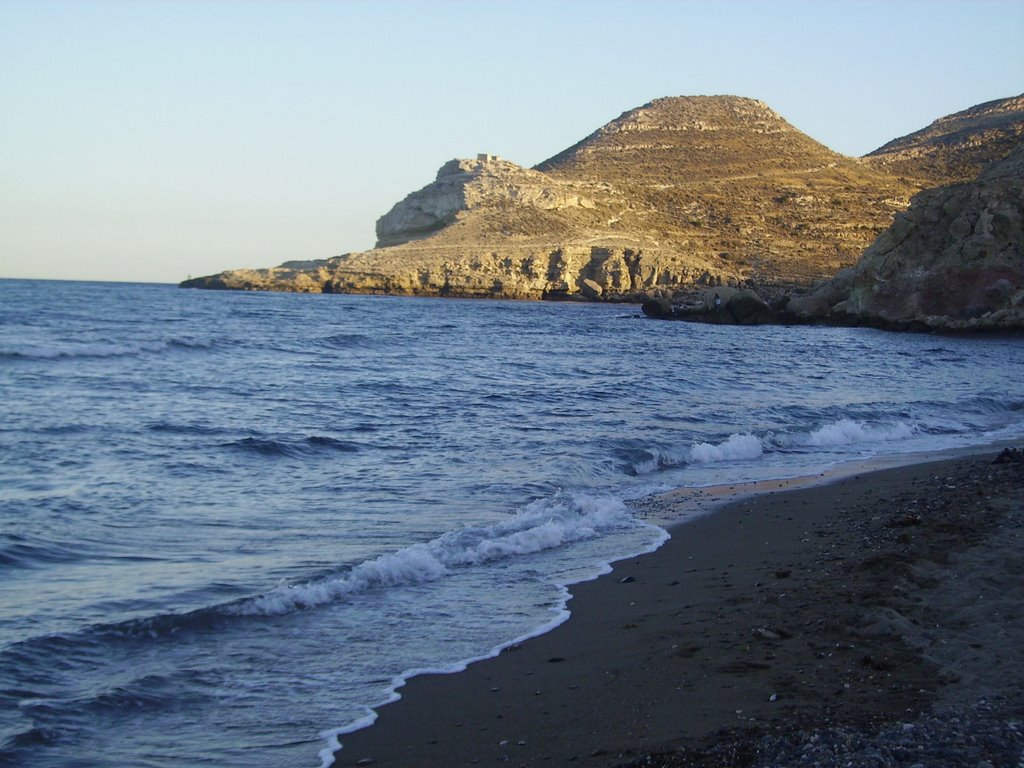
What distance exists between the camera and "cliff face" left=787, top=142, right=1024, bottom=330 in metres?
38.9

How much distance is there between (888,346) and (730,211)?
58.2 metres

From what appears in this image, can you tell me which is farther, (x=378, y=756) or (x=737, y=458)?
(x=737, y=458)

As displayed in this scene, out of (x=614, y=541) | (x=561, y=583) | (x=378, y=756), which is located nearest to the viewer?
(x=378, y=756)

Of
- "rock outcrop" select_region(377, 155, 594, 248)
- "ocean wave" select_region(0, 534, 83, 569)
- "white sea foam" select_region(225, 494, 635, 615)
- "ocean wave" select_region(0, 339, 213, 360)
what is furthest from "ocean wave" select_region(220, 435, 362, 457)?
"rock outcrop" select_region(377, 155, 594, 248)

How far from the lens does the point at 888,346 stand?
32781 millimetres

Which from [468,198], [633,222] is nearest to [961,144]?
[633,222]

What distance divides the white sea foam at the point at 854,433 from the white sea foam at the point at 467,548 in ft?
19.6

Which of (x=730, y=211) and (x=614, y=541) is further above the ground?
(x=730, y=211)

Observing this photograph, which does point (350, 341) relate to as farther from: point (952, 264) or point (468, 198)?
point (468, 198)

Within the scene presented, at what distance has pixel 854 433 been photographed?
15.5 meters

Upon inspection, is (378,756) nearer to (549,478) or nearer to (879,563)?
(879,563)

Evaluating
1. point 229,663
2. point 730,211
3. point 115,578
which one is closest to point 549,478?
point 115,578

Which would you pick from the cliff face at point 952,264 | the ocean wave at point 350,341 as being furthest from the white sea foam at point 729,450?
the cliff face at point 952,264

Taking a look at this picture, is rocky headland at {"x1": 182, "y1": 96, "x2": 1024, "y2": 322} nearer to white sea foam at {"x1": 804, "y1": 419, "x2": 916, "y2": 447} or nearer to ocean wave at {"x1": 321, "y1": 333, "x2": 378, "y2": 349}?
ocean wave at {"x1": 321, "y1": 333, "x2": 378, "y2": 349}
